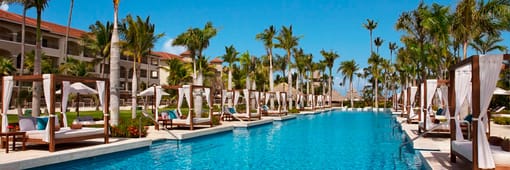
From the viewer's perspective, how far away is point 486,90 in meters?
6.83

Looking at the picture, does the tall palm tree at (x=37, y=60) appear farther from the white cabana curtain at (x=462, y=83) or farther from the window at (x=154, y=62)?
the window at (x=154, y=62)

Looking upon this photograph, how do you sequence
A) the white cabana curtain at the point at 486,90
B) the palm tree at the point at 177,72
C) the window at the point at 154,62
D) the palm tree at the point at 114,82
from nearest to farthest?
the white cabana curtain at the point at 486,90 < the palm tree at the point at 114,82 < the palm tree at the point at 177,72 < the window at the point at 154,62

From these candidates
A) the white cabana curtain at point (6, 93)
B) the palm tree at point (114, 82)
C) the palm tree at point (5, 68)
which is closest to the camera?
the white cabana curtain at point (6, 93)

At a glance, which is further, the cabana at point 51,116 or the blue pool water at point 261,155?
the cabana at point 51,116

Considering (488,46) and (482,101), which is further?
(488,46)

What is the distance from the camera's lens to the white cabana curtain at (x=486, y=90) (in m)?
6.76

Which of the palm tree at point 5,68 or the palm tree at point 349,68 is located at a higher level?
the palm tree at point 349,68

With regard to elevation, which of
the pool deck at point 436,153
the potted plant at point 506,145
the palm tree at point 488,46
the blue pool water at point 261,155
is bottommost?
the blue pool water at point 261,155

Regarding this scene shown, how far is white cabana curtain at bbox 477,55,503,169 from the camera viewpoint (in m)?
6.76

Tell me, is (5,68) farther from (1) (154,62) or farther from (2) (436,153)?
(1) (154,62)

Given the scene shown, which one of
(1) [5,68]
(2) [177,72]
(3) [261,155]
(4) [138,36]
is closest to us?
(3) [261,155]

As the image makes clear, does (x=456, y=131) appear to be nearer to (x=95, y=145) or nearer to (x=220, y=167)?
(x=220, y=167)

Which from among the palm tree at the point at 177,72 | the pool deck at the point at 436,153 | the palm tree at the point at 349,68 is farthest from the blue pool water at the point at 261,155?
the palm tree at the point at 349,68

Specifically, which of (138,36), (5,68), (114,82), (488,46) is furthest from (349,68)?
(114,82)
